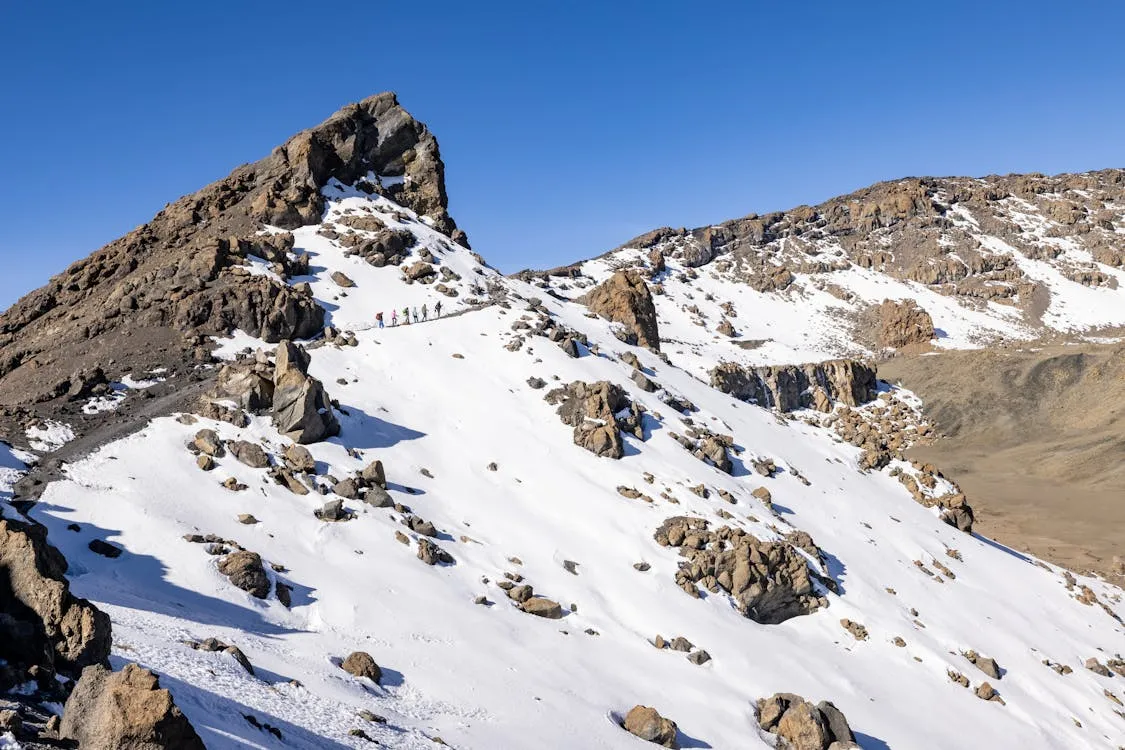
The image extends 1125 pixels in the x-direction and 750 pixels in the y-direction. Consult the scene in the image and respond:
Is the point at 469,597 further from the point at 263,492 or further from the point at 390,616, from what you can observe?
the point at 263,492

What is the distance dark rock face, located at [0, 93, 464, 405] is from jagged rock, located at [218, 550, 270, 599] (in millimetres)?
15015

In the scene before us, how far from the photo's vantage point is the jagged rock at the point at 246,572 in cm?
1892

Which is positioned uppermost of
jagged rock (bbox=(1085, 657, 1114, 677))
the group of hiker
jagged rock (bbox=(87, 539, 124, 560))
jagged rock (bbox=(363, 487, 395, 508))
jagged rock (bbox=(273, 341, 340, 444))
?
the group of hiker

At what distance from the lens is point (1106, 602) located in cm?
3891

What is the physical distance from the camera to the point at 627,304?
6719 cm

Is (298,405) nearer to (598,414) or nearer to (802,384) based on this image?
A: (598,414)

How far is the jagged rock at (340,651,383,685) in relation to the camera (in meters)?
16.2

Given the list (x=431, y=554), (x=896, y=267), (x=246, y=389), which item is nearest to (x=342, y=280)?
(x=246, y=389)

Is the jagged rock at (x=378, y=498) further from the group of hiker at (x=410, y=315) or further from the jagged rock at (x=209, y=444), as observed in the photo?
the group of hiker at (x=410, y=315)

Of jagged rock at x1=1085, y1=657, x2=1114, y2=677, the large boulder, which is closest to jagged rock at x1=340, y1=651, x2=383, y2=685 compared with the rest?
the large boulder

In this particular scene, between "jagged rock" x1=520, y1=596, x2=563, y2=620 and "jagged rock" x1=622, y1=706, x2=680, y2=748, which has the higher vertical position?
"jagged rock" x1=520, y1=596, x2=563, y2=620

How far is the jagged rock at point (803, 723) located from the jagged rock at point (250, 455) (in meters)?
18.3

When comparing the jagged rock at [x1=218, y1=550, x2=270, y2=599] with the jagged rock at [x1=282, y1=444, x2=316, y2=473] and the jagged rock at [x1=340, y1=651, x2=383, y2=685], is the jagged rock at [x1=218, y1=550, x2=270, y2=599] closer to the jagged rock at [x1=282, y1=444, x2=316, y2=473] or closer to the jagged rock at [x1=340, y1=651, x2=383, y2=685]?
the jagged rock at [x1=340, y1=651, x2=383, y2=685]

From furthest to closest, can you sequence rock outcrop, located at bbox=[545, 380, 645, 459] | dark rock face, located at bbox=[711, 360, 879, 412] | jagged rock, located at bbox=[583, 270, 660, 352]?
dark rock face, located at bbox=[711, 360, 879, 412]
jagged rock, located at bbox=[583, 270, 660, 352]
rock outcrop, located at bbox=[545, 380, 645, 459]
